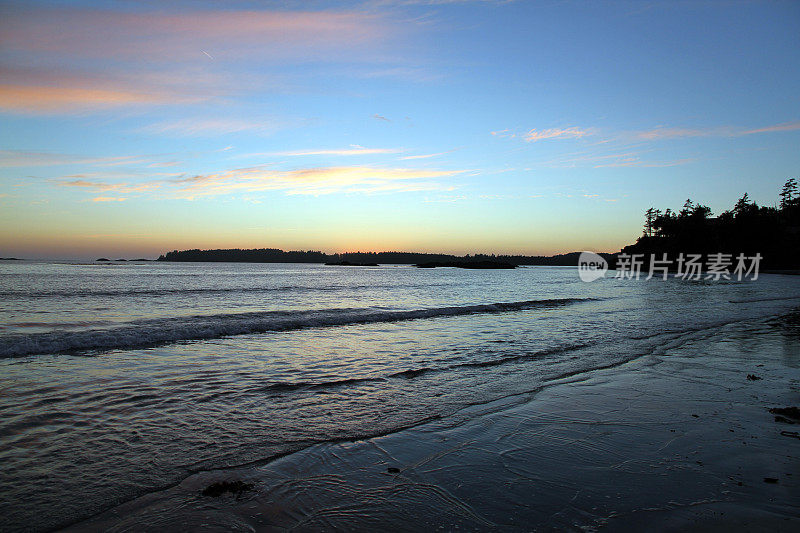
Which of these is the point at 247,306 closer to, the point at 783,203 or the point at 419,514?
the point at 419,514

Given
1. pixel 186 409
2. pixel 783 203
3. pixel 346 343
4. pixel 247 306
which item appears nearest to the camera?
pixel 186 409

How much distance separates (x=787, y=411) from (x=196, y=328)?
16457 millimetres

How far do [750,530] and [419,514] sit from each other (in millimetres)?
2694

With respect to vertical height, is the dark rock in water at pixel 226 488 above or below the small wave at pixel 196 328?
above

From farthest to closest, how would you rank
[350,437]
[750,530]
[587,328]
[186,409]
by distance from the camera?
[587,328]
[186,409]
[350,437]
[750,530]

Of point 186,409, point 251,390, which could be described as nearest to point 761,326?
point 251,390

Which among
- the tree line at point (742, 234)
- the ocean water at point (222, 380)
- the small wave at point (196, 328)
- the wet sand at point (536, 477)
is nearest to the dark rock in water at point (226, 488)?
the wet sand at point (536, 477)

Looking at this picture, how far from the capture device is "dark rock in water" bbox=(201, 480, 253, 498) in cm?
425

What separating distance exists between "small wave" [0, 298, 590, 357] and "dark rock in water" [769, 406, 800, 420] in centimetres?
1496

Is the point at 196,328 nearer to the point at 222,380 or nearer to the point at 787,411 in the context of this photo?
the point at 222,380

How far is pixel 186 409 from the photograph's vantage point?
7086mm

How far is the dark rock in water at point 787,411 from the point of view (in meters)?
6.63

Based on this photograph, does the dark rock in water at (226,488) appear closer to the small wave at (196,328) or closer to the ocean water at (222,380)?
the ocean water at (222,380)

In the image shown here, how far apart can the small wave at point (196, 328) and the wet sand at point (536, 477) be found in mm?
10703
